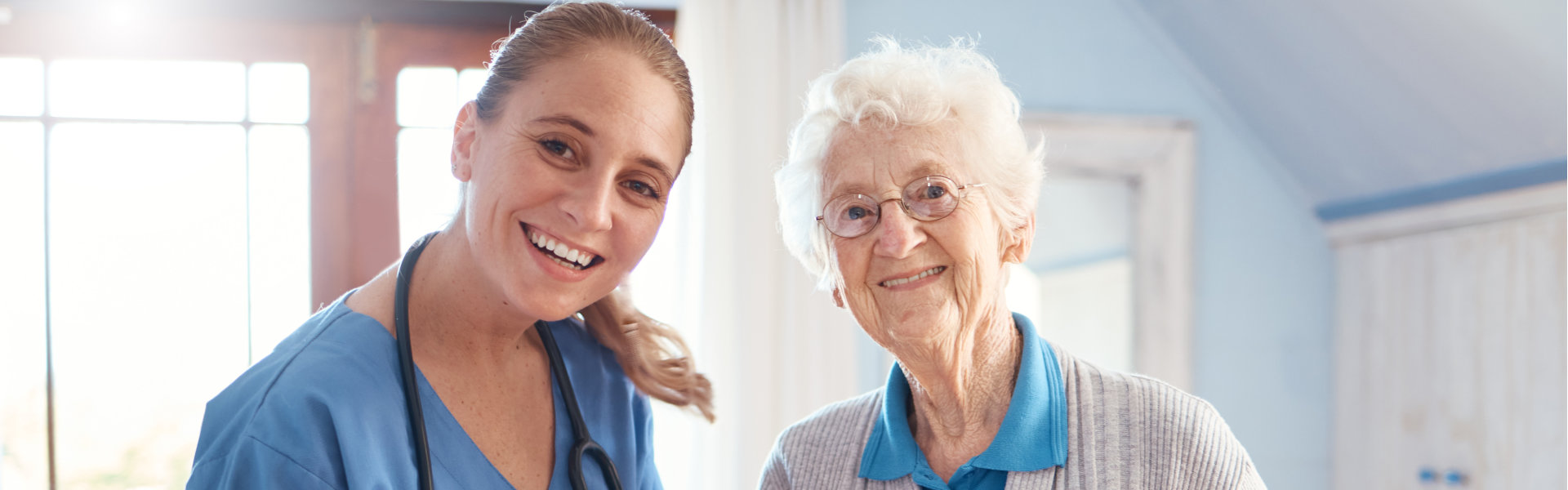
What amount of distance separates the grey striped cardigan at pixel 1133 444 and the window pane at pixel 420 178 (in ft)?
6.33

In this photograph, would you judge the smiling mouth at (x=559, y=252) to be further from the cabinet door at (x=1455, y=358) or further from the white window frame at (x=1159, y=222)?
the cabinet door at (x=1455, y=358)

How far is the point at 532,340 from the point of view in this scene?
1508 millimetres

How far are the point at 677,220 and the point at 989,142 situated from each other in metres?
1.72

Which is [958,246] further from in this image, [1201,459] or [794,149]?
[1201,459]

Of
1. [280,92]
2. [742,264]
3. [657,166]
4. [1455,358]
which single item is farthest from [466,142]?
[1455,358]

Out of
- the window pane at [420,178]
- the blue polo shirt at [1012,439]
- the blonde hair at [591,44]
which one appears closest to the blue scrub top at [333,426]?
the blonde hair at [591,44]

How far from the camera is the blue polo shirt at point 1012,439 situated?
1347mm

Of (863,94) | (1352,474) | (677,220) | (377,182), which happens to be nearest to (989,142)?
(863,94)

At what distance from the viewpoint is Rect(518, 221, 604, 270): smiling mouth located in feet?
4.12

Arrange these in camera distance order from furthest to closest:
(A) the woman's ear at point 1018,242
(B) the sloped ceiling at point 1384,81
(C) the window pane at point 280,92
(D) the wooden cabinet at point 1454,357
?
(C) the window pane at point 280,92
(D) the wooden cabinet at point 1454,357
(B) the sloped ceiling at point 1384,81
(A) the woman's ear at point 1018,242

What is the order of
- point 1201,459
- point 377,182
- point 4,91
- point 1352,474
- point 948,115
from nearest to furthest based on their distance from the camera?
point 1201,459 < point 948,115 < point 4,91 < point 377,182 < point 1352,474

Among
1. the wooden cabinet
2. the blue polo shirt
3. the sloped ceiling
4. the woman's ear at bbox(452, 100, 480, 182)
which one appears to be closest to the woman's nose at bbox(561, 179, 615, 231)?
the woman's ear at bbox(452, 100, 480, 182)

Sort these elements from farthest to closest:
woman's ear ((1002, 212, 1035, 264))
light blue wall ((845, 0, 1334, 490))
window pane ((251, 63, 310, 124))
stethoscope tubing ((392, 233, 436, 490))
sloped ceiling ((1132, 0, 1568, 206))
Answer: light blue wall ((845, 0, 1334, 490)), window pane ((251, 63, 310, 124)), sloped ceiling ((1132, 0, 1568, 206)), woman's ear ((1002, 212, 1035, 264)), stethoscope tubing ((392, 233, 436, 490))

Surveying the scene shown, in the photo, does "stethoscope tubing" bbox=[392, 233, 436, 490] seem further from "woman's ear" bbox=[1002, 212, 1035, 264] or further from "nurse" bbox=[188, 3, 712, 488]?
"woman's ear" bbox=[1002, 212, 1035, 264]
